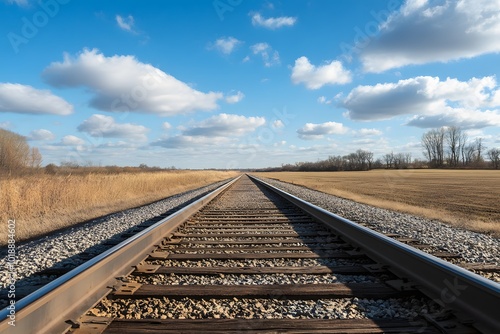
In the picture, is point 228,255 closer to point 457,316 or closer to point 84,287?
point 84,287

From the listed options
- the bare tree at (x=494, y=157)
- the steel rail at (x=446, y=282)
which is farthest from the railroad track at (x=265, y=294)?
the bare tree at (x=494, y=157)

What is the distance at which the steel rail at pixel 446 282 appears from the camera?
224 centimetres

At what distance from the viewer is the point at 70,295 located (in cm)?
253

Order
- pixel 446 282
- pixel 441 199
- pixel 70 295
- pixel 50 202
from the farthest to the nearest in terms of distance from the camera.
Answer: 1. pixel 441 199
2. pixel 50 202
3. pixel 446 282
4. pixel 70 295

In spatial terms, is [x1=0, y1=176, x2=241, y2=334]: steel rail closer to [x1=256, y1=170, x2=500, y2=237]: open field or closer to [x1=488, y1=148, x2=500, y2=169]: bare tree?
[x1=256, y1=170, x2=500, y2=237]: open field

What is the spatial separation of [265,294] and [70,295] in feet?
4.95

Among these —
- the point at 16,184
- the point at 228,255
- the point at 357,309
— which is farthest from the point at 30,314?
the point at 16,184

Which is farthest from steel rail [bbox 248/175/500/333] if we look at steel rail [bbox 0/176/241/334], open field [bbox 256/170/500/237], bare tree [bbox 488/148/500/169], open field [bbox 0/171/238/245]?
bare tree [bbox 488/148/500/169]

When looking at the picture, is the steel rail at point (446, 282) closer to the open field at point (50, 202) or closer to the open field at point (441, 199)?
the open field at point (441, 199)

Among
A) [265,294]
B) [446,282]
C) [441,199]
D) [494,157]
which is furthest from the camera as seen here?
[494,157]

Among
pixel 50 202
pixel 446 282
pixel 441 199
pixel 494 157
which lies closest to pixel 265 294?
pixel 446 282

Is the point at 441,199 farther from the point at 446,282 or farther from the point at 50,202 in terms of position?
the point at 50,202

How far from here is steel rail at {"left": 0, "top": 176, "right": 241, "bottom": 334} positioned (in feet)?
6.68

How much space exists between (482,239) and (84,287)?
643cm
